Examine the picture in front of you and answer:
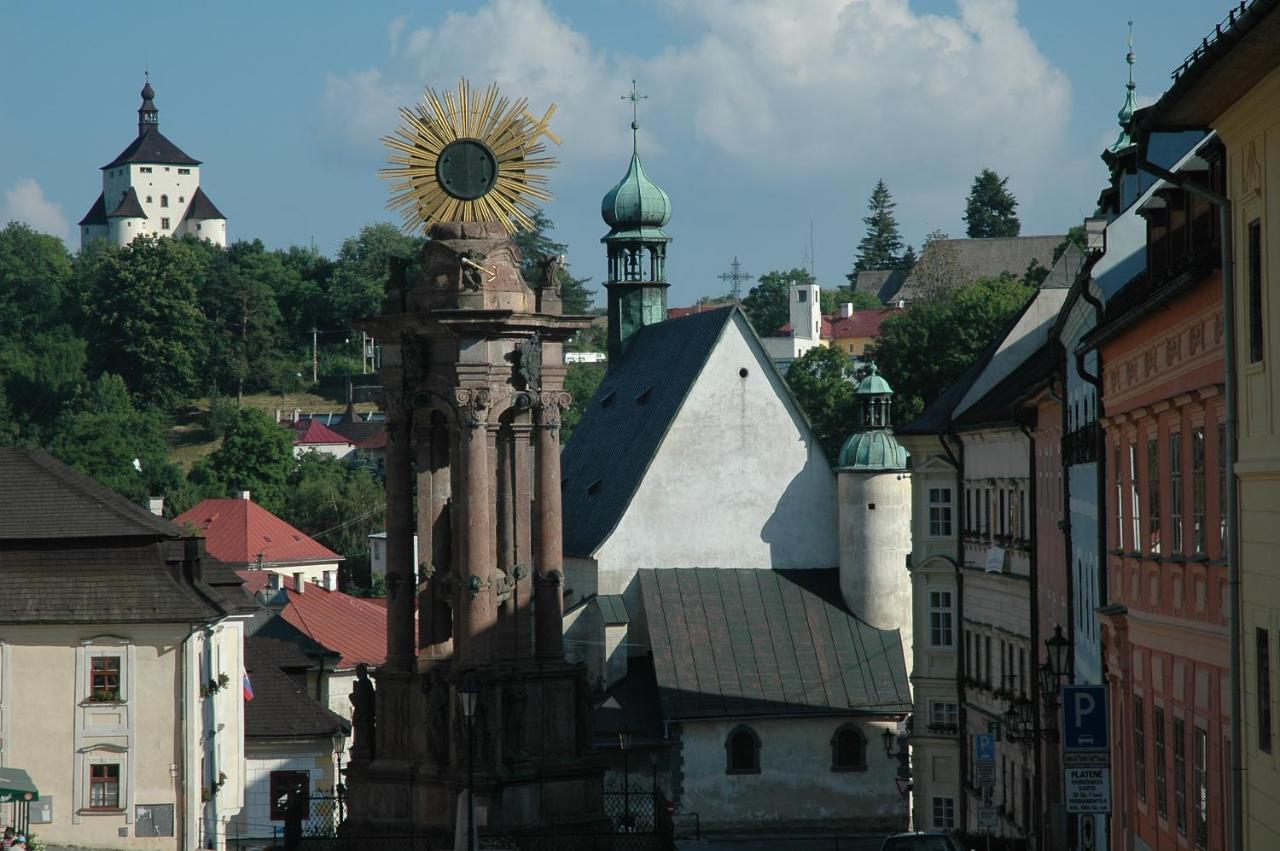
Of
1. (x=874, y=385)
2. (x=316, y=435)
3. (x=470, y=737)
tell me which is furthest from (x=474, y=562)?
(x=316, y=435)

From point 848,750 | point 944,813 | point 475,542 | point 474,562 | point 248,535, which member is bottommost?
point 944,813

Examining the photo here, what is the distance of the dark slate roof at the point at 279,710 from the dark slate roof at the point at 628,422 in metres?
12.4

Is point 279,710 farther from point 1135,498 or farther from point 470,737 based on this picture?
point 1135,498

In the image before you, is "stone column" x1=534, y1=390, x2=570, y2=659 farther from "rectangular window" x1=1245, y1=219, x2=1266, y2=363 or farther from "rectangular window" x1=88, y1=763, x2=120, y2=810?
"rectangular window" x1=88, y1=763, x2=120, y2=810

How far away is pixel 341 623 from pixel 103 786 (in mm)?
33813

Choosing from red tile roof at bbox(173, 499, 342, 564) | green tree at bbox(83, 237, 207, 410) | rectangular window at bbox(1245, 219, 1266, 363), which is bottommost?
red tile roof at bbox(173, 499, 342, 564)

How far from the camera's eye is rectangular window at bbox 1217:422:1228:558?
20.5m

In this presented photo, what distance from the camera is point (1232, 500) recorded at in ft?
61.4

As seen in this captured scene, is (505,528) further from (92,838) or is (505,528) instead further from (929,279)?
(929,279)

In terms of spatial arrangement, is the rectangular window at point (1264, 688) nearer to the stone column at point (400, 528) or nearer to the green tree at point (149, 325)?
the stone column at point (400, 528)

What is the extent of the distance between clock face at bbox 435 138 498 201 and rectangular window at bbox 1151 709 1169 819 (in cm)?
1189

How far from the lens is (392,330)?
31.7 meters

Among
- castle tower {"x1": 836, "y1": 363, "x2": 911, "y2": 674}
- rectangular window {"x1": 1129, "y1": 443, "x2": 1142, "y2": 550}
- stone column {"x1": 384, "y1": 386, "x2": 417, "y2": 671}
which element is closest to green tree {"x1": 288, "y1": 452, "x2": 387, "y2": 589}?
castle tower {"x1": 836, "y1": 363, "x2": 911, "y2": 674}

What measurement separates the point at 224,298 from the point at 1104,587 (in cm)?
16311
